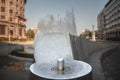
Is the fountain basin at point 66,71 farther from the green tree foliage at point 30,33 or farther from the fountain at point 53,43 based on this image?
the green tree foliage at point 30,33

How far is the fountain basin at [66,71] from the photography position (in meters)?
1.57

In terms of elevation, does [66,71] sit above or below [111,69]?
above

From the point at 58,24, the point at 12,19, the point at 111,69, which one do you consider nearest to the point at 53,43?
the point at 58,24

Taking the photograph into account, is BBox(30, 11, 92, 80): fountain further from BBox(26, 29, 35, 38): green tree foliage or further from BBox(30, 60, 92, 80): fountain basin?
BBox(26, 29, 35, 38): green tree foliage

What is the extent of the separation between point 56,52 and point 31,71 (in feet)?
4.78

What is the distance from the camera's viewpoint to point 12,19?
4.64 m

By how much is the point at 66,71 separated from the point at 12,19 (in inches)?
129

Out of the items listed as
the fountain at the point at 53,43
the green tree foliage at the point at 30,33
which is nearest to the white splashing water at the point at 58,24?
the fountain at the point at 53,43

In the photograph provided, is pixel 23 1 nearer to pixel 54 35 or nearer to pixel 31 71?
pixel 54 35

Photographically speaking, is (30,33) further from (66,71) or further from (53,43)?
(66,71)

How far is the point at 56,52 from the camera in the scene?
313 centimetres

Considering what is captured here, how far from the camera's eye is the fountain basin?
1.57 m

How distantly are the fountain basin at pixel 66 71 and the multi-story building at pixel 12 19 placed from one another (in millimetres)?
2261

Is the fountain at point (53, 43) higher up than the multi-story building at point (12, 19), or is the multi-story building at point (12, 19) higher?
the multi-story building at point (12, 19)
